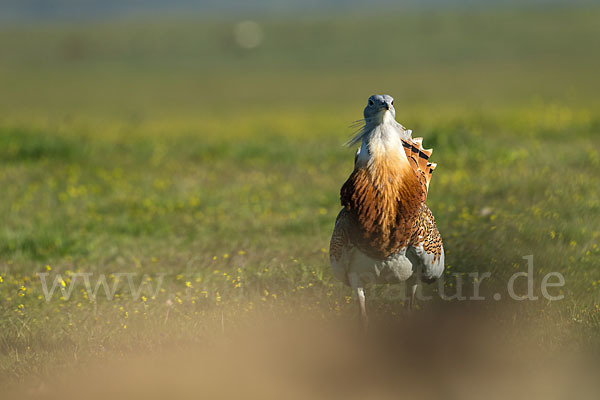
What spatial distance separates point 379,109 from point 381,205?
72 cm

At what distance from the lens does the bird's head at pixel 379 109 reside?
16.4 feet

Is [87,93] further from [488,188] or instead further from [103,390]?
[103,390]

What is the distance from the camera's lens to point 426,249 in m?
5.61

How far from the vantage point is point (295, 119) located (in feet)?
83.8

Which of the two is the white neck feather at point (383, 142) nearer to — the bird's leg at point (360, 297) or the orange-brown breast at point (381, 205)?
the orange-brown breast at point (381, 205)

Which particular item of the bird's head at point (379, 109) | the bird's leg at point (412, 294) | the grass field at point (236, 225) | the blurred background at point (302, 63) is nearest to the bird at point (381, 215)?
the bird's head at point (379, 109)

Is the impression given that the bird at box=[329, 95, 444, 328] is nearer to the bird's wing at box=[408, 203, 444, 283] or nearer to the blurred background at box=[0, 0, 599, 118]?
the bird's wing at box=[408, 203, 444, 283]

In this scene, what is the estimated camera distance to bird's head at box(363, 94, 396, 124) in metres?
5.01

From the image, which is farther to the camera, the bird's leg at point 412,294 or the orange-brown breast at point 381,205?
the bird's leg at point 412,294

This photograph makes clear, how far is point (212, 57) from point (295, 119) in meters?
48.0

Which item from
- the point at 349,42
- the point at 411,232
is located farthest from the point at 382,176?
the point at 349,42

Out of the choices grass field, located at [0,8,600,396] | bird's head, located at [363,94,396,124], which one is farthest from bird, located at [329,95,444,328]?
grass field, located at [0,8,600,396]

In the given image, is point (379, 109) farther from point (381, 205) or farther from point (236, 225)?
point (236, 225)

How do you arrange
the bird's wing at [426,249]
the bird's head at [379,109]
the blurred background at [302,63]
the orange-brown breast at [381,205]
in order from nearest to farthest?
the bird's head at [379,109] < the orange-brown breast at [381,205] < the bird's wing at [426,249] < the blurred background at [302,63]
